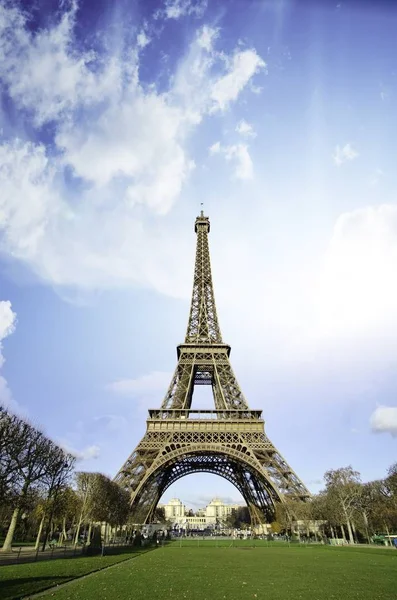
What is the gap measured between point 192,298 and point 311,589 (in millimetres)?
58185

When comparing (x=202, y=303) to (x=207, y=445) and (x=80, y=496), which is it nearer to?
(x=207, y=445)

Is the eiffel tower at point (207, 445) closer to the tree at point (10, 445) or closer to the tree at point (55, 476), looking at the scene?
the tree at point (55, 476)

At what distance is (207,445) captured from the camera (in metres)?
49.4

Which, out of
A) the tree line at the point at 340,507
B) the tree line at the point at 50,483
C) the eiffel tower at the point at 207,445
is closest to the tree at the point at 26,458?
the tree line at the point at 50,483

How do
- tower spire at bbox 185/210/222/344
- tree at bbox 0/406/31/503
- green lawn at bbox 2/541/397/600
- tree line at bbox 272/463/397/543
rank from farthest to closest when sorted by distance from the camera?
tower spire at bbox 185/210/222/344
tree line at bbox 272/463/397/543
tree at bbox 0/406/31/503
green lawn at bbox 2/541/397/600

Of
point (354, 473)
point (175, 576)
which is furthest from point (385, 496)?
point (175, 576)

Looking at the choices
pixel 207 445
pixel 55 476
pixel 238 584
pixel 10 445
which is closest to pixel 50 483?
pixel 55 476

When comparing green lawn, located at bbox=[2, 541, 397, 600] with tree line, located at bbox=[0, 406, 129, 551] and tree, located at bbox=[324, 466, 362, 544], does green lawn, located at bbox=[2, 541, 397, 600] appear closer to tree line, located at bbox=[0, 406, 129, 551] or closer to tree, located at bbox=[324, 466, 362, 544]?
tree line, located at bbox=[0, 406, 129, 551]

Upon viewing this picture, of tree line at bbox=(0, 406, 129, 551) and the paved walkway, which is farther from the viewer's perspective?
tree line at bbox=(0, 406, 129, 551)

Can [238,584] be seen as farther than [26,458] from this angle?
No

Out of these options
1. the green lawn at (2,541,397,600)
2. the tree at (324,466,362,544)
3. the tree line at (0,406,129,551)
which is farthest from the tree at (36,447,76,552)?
the tree at (324,466,362,544)

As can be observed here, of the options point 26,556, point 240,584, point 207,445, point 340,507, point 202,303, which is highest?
point 202,303

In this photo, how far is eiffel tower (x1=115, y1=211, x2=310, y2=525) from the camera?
46875 millimetres

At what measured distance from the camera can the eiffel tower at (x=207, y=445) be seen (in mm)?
46875
